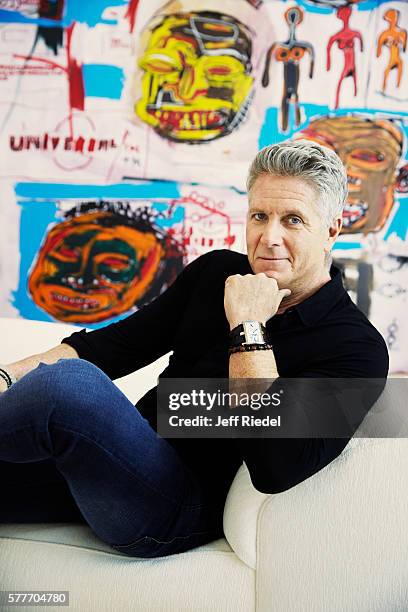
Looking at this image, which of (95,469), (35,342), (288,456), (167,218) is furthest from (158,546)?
(167,218)

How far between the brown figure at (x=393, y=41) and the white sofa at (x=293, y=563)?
263 cm

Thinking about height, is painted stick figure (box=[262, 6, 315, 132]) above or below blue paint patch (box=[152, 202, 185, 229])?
above

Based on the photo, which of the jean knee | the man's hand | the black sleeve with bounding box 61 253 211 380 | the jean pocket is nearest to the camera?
the jean knee

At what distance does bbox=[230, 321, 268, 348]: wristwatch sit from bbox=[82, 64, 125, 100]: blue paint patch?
239 cm

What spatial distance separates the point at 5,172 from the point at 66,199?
32cm

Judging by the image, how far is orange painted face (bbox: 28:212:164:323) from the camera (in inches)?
141

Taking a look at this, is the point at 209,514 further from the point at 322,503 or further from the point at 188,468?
the point at 322,503

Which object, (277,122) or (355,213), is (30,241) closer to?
(277,122)

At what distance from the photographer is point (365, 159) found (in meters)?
3.55

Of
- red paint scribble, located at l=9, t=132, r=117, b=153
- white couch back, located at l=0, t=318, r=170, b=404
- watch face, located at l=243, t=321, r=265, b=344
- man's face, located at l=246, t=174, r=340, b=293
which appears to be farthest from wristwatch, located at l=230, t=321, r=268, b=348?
red paint scribble, located at l=9, t=132, r=117, b=153

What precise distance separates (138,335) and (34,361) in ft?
0.81

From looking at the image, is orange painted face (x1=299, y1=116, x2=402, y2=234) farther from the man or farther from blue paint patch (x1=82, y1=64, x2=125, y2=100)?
the man

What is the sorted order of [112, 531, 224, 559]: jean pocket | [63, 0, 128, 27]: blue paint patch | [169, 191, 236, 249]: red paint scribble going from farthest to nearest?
[169, 191, 236, 249]: red paint scribble < [63, 0, 128, 27]: blue paint patch < [112, 531, 224, 559]: jean pocket

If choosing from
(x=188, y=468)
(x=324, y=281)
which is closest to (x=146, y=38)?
(x=324, y=281)
